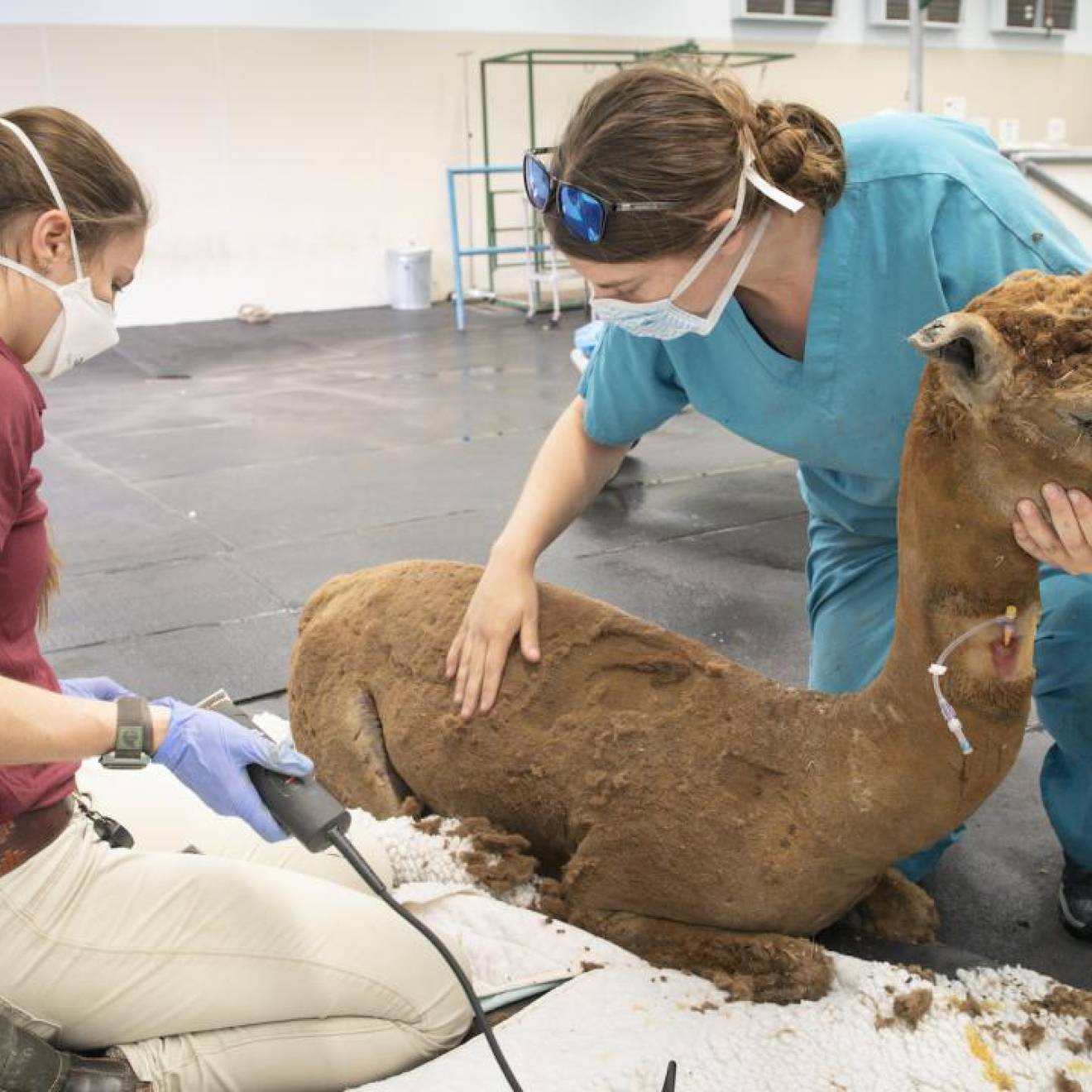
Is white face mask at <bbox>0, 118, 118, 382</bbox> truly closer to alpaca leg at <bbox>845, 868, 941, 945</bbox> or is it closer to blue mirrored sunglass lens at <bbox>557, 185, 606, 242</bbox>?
blue mirrored sunglass lens at <bbox>557, 185, 606, 242</bbox>

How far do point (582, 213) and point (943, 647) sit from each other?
0.87 meters

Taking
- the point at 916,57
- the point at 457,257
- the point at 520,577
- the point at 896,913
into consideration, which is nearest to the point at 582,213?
the point at 520,577

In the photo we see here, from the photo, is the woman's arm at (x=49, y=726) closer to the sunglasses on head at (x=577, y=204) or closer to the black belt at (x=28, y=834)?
the black belt at (x=28, y=834)

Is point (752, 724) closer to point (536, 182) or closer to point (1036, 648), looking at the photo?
point (1036, 648)

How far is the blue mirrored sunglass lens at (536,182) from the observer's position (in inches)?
76.0

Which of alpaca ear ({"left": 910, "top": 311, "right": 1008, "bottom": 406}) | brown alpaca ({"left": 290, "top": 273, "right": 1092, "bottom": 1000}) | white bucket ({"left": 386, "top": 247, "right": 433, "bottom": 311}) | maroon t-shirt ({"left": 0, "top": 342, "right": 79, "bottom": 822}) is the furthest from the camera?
white bucket ({"left": 386, "top": 247, "right": 433, "bottom": 311})

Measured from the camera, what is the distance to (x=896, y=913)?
215cm

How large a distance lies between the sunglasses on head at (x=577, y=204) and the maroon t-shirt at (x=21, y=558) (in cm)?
86

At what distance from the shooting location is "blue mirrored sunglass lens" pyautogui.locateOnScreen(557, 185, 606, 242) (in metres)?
1.83

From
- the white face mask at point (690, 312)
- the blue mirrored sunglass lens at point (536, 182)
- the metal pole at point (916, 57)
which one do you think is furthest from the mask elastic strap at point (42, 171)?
the metal pole at point (916, 57)

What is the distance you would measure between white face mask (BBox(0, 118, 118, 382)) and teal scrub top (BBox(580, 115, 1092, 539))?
104 cm

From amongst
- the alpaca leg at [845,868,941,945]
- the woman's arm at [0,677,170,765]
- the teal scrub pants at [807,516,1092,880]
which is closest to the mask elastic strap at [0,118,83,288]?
the woman's arm at [0,677,170,765]

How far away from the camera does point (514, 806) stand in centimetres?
219

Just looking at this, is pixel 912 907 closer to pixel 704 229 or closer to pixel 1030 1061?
pixel 1030 1061
